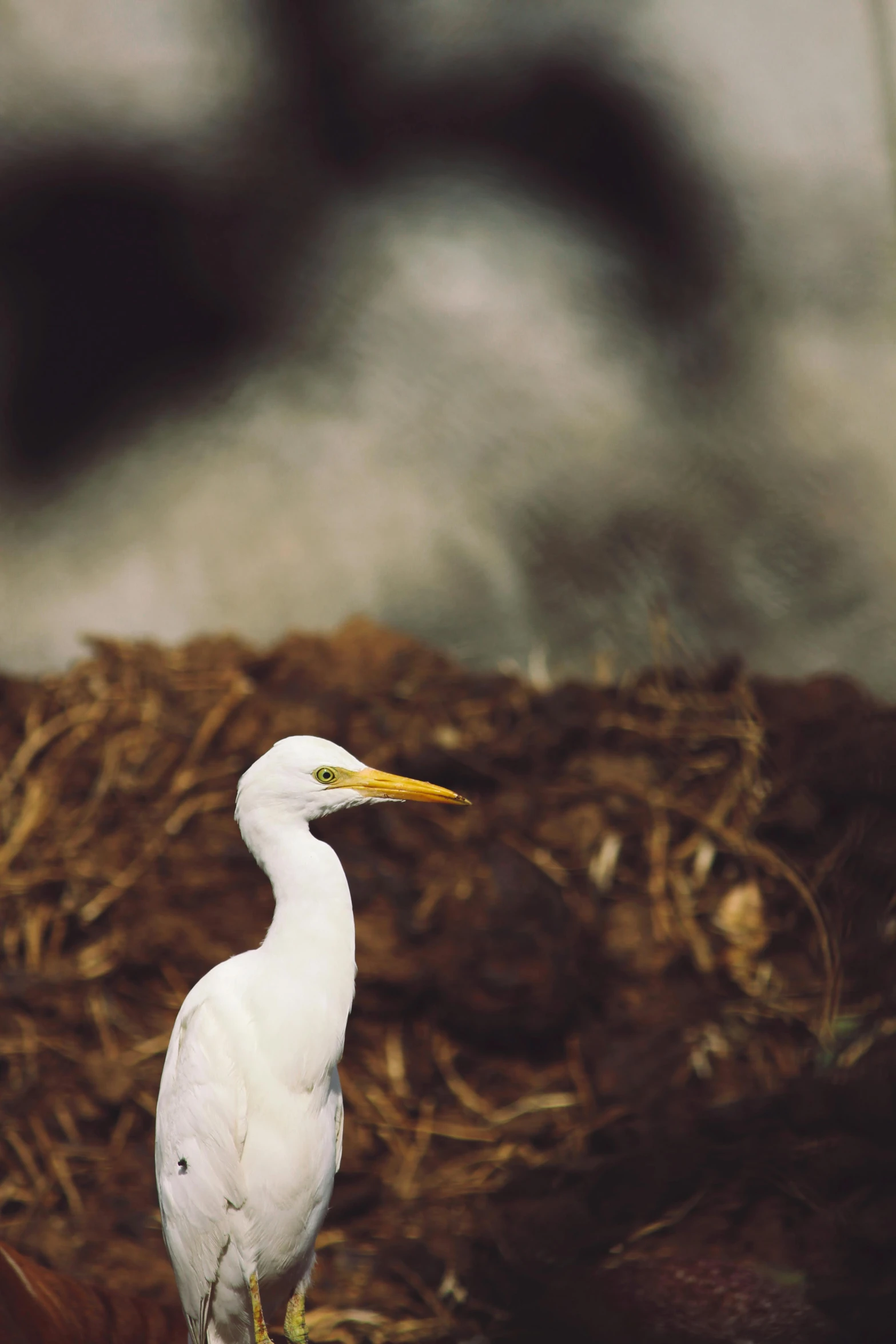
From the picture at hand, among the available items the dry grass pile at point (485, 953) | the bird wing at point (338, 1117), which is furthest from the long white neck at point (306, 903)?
the dry grass pile at point (485, 953)

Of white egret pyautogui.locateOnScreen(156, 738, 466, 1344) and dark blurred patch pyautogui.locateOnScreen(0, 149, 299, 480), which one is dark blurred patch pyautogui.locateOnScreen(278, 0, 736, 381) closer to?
dark blurred patch pyautogui.locateOnScreen(0, 149, 299, 480)

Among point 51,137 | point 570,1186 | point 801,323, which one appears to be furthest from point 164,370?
point 570,1186

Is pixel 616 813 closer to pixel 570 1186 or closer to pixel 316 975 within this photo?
pixel 570 1186

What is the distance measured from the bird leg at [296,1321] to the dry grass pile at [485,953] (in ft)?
0.77

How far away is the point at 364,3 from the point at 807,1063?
4.64 ft

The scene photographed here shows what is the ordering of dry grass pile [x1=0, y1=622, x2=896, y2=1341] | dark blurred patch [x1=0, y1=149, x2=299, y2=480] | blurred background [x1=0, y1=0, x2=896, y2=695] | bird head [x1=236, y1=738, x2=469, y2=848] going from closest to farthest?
bird head [x1=236, y1=738, x2=469, y2=848]
dry grass pile [x1=0, y1=622, x2=896, y2=1341]
blurred background [x1=0, y1=0, x2=896, y2=695]
dark blurred patch [x1=0, y1=149, x2=299, y2=480]

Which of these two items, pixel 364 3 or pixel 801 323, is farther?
pixel 364 3

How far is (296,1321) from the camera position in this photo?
35.9 inches

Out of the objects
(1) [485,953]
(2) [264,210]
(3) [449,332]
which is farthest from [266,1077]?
(2) [264,210]

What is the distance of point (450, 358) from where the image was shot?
5.26ft

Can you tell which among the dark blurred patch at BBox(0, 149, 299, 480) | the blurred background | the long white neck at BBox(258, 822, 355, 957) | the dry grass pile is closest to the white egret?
the long white neck at BBox(258, 822, 355, 957)

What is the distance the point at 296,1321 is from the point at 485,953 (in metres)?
0.59

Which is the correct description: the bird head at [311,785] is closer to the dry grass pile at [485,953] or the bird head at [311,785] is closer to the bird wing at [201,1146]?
the bird wing at [201,1146]

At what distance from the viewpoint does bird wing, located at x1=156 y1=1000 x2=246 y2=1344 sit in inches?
34.1
